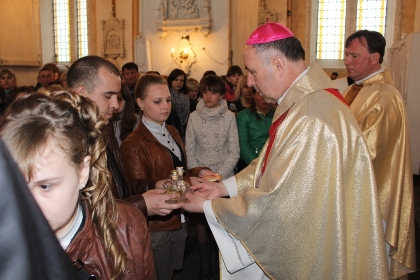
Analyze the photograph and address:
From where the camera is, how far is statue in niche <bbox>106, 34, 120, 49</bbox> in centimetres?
1545

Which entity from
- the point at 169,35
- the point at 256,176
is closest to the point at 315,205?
the point at 256,176

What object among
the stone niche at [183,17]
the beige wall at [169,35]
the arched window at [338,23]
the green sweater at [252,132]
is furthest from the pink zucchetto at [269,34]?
the arched window at [338,23]

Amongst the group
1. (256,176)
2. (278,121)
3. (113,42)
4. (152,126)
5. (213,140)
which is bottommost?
(213,140)

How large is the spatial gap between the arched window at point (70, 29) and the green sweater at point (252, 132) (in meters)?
14.4

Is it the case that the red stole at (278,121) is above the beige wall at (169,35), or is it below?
below

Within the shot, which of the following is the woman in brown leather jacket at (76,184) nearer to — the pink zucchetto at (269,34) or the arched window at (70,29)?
the pink zucchetto at (269,34)

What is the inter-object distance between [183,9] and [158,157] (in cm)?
1072

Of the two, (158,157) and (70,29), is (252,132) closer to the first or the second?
(158,157)

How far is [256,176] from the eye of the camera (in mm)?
2461

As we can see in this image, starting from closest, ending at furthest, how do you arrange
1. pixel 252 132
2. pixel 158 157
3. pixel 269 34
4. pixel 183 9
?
pixel 269 34
pixel 158 157
pixel 252 132
pixel 183 9

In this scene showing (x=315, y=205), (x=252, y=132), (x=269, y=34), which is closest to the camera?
(x=315, y=205)

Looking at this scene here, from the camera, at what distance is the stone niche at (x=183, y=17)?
12.5 m

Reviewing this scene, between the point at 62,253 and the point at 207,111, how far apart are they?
3934 millimetres

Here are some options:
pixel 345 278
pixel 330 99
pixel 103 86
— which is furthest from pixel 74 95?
pixel 345 278
